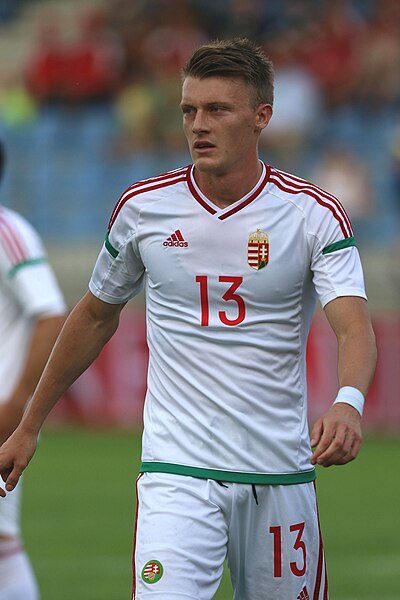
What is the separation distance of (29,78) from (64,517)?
9.94 metres

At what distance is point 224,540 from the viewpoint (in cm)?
479

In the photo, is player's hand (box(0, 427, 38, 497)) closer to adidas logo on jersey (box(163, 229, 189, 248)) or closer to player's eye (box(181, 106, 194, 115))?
adidas logo on jersey (box(163, 229, 189, 248))

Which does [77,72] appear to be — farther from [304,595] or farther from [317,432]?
[317,432]

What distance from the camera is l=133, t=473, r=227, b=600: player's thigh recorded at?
15.1ft

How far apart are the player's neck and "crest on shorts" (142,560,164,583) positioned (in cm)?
121

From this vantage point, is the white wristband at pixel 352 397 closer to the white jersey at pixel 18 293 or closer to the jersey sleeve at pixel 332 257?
the jersey sleeve at pixel 332 257

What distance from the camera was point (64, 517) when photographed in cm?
1208

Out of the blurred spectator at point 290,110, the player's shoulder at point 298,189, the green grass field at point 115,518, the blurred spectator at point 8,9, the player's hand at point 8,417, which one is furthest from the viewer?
the blurred spectator at point 8,9

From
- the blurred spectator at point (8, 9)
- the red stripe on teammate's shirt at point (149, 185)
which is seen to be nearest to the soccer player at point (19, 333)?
the red stripe on teammate's shirt at point (149, 185)

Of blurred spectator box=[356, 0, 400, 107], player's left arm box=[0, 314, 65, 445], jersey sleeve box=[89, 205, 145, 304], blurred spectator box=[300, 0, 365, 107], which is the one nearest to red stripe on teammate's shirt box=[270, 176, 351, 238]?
jersey sleeve box=[89, 205, 145, 304]

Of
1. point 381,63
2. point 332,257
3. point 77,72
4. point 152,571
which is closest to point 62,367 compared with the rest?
point 152,571

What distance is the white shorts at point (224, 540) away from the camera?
4.64 meters

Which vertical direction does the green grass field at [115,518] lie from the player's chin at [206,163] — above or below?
below

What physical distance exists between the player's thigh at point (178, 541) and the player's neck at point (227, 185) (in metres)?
0.95
